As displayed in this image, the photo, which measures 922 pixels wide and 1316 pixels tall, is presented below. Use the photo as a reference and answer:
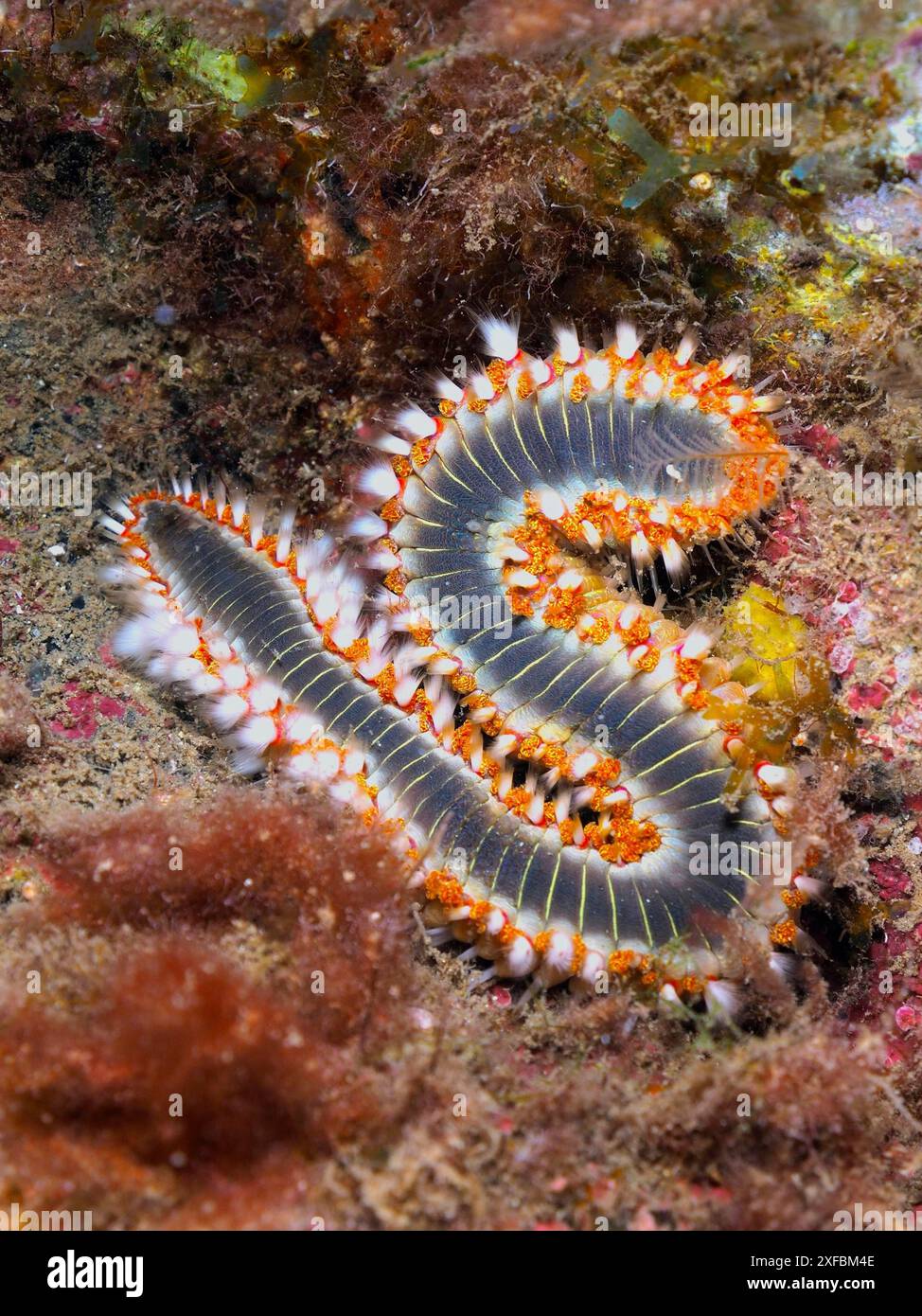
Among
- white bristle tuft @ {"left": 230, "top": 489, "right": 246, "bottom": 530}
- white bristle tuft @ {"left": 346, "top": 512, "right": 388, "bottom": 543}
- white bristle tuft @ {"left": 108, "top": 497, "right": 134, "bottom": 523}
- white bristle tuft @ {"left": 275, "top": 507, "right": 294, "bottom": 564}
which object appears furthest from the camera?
white bristle tuft @ {"left": 108, "top": 497, "right": 134, "bottom": 523}

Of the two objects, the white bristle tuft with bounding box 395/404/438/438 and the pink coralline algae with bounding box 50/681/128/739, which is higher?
the white bristle tuft with bounding box 395/404/438/438

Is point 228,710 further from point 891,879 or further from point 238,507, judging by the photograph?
point 891,879

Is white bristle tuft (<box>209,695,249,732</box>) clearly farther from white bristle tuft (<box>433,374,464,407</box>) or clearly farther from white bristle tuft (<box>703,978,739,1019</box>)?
white bristle tuft (<box>703,978,739,1019</box>)

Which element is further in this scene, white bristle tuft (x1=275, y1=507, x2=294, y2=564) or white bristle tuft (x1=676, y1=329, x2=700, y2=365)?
white bristle tuft (x1=275, y1=507, x2=294, y2=564)
